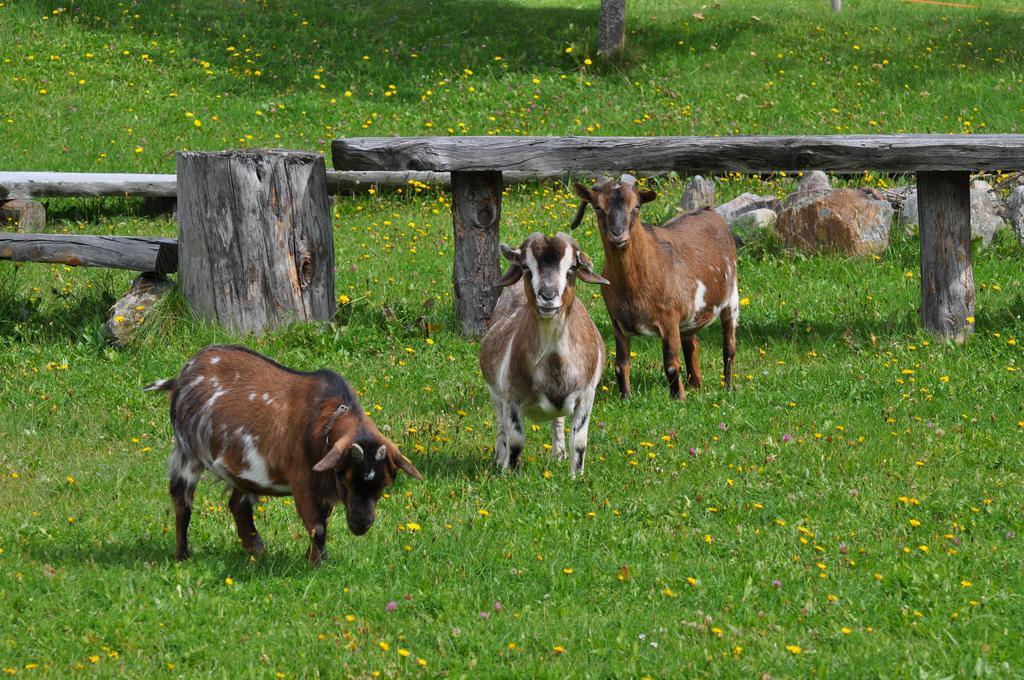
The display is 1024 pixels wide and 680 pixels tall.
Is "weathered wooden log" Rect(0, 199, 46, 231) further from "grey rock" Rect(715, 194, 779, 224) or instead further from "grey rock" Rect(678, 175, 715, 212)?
"grey rock" Rect(715, 194, 779, 224)

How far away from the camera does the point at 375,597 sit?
6547 mm

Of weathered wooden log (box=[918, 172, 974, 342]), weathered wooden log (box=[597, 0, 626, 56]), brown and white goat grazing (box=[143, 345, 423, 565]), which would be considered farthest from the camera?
weathered wooden log (box=[597, 0, 626, 56])

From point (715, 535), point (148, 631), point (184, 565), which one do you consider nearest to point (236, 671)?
point (148, 631)

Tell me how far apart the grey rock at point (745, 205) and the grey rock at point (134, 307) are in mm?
6660

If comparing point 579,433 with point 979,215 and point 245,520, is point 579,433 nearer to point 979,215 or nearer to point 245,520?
point 245,520

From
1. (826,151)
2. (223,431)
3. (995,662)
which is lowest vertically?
(995,662)

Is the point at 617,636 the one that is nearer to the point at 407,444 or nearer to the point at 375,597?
the point at 375,597

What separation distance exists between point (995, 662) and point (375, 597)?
300 cm

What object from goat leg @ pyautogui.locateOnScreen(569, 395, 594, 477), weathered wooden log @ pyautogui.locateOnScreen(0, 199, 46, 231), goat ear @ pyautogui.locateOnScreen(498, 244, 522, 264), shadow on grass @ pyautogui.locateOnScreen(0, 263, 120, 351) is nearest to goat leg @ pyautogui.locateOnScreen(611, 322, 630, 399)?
goat leg @ pyautogui.locateOnScreen(569, 395, 594, 477)

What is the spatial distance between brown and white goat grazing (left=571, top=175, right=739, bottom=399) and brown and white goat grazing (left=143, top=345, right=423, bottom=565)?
11.9 ft

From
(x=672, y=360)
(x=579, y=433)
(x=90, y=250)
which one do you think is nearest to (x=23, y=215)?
(x=90, y=250)

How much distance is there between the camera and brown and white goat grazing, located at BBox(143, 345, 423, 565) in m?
6.37

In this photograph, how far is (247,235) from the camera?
11273mm

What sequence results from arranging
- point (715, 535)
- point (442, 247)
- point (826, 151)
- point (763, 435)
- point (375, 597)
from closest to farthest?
1. point (375, 597)
2. point (715, 535)
3. point (763, 435)
4. point (826, 151)
5. point (442, 247)
